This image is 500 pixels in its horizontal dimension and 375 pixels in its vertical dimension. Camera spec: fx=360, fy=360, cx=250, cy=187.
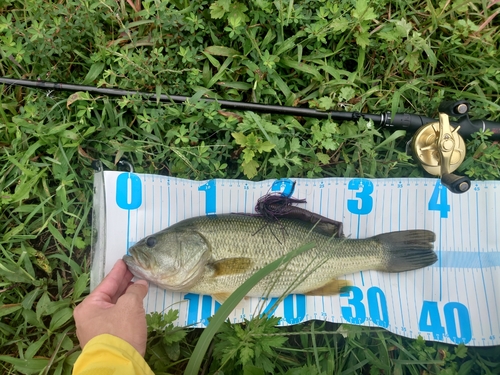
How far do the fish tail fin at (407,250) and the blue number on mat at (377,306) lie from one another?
0.53 feet

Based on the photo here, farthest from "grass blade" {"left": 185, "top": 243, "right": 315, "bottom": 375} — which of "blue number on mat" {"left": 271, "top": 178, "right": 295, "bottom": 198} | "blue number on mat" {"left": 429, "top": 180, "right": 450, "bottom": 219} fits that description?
"blue number on mat" {"left": 429, "top": 180, "right": 450, "bottom": 219}

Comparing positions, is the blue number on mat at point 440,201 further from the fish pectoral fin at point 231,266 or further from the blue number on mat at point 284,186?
the fish pectoral fin at point 231,266

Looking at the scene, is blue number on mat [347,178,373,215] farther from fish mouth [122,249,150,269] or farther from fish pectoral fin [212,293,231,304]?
fish mouth [122,249,150,269]

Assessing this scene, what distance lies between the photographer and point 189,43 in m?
2.47

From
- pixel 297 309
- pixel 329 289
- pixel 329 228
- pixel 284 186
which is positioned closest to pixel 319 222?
pixel 329 228

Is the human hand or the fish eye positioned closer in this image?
the human hand

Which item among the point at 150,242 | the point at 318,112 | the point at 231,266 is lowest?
the point at 231,266

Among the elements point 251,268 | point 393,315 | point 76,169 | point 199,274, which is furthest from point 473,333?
point 76,169

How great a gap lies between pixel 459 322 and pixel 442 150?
112cm

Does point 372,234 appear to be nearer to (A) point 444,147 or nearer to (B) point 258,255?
(A) point 444,147

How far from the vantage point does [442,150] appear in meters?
2.16

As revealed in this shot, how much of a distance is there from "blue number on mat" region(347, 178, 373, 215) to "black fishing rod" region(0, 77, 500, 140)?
0.40m

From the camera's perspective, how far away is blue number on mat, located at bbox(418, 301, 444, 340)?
2.31 meters

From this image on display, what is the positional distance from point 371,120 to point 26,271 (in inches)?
95.8
